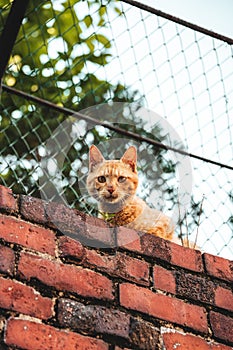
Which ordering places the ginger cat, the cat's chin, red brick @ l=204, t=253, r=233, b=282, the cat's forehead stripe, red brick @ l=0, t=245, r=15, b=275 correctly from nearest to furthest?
red brick @ l=0, t=245, r=15, b=275, red brick @ l=204, t=253, r=233, b=282, the ginger cat, the cat's chin, the cat's forehead stripe

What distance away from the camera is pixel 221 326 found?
1.86 meters

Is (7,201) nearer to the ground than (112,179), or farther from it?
nearer to the ground

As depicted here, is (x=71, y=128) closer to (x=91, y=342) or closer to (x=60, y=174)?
(x=60, y=174)

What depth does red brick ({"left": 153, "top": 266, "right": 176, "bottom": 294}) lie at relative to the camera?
1.85 m

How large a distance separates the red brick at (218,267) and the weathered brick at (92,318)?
0.39 m

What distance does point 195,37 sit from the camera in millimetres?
2211

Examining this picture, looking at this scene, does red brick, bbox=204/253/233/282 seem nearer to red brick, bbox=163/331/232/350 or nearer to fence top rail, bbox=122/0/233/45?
red brick, bbox=163/331/232/350

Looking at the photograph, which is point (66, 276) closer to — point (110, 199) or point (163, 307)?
point (163, 307)

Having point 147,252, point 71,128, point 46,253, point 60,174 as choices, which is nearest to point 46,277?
point 46,253

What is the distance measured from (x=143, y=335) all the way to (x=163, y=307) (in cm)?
13

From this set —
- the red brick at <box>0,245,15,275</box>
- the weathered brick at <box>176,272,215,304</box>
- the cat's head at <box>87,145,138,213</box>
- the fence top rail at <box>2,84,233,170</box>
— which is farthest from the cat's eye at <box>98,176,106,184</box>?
the red brick at <box>0,245,15,275</box>

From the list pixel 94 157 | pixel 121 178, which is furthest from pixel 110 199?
pixel 94 157

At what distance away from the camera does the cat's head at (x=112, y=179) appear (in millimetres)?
2902

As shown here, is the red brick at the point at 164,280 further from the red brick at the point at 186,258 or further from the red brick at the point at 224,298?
the red brick at the point at 224,298
